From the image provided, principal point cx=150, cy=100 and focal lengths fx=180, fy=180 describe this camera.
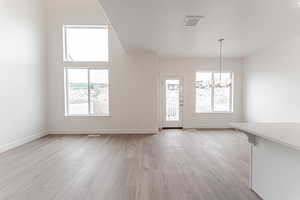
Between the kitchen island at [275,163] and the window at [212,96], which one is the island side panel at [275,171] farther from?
the window at [212,96]

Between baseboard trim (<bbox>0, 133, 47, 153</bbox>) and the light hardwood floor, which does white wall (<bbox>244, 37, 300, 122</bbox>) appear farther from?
baseboard trim (<bbox>0, 133, 47, 153</bbox>)

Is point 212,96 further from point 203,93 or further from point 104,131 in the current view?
point 104,131

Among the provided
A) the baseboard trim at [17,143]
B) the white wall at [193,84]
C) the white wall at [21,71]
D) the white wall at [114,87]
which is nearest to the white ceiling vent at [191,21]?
the white wall at [114,87]

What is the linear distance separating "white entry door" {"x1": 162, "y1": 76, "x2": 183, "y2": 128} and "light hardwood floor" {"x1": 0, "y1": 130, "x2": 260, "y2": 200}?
2040 millimetres

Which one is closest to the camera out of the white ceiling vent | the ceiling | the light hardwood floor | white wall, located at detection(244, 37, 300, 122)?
the light hardwood floor

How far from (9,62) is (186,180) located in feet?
16.4

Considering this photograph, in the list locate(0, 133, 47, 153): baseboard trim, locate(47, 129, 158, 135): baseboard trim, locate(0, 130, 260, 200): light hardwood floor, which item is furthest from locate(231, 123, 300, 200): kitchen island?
locate(0, 133, 47, 153): baseboard trim

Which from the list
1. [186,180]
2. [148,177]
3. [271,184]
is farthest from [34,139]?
[271,184]

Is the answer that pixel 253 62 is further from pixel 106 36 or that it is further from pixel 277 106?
pixel 106 36

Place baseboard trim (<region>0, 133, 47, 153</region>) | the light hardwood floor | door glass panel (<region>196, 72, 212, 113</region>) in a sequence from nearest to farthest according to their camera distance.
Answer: the light hardwood floor
baseboard trim (<region>0, 133, 47, 153</region>)
door glass panel (<region>196, 72, 212, 113</region>)

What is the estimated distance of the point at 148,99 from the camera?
6.27m

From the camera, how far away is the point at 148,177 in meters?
2.90

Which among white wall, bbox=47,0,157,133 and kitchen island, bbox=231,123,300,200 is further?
white wall, bbox=47,0,157,133

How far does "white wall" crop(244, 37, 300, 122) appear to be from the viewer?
469 cm
